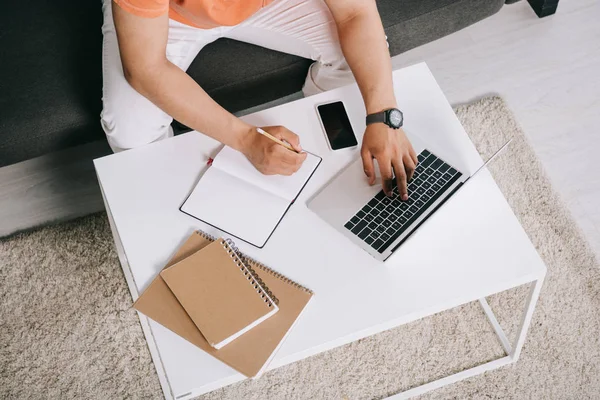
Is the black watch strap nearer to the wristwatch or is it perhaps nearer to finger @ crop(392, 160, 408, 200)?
the wristwatch

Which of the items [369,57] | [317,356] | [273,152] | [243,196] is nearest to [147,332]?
[317,356]

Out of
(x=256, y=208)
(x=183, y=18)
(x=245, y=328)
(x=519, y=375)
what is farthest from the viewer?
(x=519, y=375)

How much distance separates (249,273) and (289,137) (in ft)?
0.94

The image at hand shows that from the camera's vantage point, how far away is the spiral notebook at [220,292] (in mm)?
1118

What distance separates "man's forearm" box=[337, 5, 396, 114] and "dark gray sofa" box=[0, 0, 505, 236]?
0.23 metres

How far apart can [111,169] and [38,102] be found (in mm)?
332

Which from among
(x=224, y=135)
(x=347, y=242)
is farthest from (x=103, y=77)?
(x=347, y=242)

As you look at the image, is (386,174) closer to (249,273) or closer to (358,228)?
(358,228)

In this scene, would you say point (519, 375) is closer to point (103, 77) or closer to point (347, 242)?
point (347, 242)

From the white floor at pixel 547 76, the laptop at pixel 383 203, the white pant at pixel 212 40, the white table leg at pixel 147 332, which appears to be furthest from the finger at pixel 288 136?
the white floor at pixel 547 76

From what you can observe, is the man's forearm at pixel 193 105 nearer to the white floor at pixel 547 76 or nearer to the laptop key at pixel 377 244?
the laptop key at pixel 377 244

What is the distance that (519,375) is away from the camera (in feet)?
5.03

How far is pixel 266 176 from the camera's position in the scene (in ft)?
4.19

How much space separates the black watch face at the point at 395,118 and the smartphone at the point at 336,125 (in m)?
0.09
